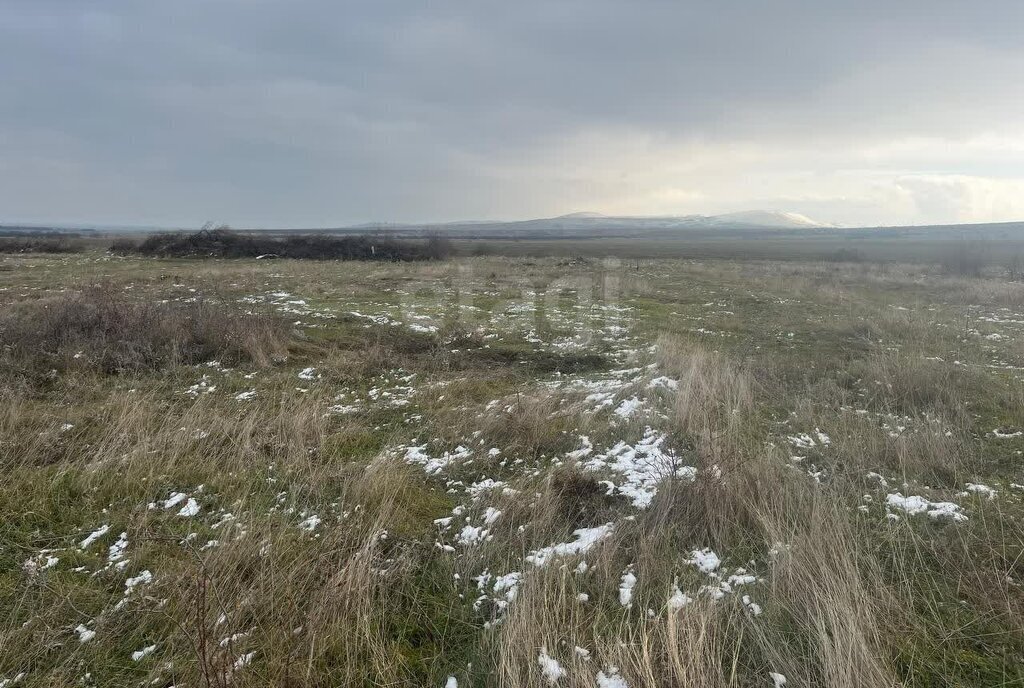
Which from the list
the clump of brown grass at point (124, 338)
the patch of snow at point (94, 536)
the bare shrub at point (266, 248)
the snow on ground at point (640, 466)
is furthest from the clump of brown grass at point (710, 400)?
the bare shrub at point (266, 248)

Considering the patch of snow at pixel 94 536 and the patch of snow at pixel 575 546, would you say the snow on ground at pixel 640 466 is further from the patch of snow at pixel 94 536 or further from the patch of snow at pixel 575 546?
the patch of snow at pixel 94 536

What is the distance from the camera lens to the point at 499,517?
4.67 meters

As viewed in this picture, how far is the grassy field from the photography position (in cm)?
309

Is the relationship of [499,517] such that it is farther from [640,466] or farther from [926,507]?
[926,507]

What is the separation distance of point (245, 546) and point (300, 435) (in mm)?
2585

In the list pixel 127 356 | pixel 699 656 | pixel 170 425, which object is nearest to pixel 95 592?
pixel 170 425

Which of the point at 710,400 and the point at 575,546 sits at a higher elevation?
the point at 710,400

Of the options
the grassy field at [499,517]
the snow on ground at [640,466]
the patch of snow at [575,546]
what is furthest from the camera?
the snow on ground at [640,466]

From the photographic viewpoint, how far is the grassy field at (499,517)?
309 cm

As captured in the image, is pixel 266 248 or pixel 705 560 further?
pixel 266 248

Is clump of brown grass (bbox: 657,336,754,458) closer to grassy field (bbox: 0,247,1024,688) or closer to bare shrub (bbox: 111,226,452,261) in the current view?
grassy field (bbox: 0,247,1024,688)

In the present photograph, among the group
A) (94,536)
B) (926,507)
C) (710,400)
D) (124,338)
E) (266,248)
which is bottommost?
(94,536)

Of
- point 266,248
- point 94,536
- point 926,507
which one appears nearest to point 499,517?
point 94,536

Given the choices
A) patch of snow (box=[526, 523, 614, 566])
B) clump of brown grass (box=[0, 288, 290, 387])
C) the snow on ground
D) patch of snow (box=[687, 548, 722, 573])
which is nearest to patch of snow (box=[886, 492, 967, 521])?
the snow on ground
